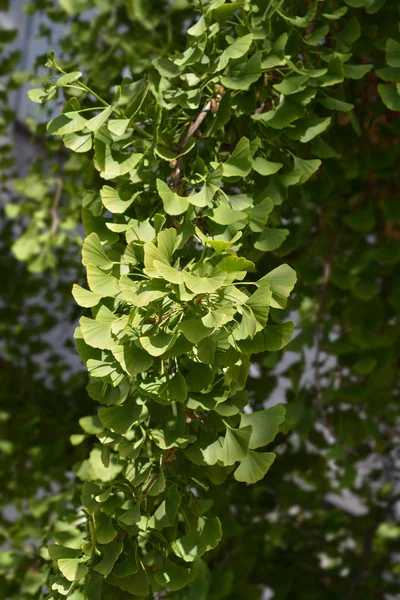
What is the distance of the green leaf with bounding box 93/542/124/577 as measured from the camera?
0.35 m

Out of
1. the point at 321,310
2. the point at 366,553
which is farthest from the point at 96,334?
the point at 366,553

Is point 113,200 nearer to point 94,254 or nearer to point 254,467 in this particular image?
point 94,254

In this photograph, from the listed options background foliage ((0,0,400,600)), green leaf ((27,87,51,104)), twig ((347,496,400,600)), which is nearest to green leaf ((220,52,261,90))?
A: background foliage ((0,0,400,600))

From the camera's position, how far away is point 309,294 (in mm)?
748

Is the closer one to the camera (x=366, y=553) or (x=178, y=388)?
(x=178, y=388)

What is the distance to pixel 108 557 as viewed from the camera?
36cm

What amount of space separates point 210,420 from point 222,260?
0.11 meters

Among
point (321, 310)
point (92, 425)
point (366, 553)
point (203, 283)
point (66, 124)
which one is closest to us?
point (203, 283)

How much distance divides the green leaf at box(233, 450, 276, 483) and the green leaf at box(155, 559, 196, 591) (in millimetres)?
64

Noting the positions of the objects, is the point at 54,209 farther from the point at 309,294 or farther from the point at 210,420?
the point at 210,420

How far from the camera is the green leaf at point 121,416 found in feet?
1.19

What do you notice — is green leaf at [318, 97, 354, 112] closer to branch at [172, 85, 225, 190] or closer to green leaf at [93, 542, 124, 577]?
branch at [172, 85, 225, 190]

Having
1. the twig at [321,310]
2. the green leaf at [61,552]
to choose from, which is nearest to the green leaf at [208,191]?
the green leaf at [61,552]

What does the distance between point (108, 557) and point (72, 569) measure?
20mm
